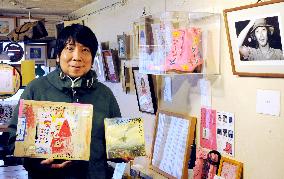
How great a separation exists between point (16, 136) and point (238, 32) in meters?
1.43

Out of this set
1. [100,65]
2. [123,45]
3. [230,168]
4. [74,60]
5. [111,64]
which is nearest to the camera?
[74,60]

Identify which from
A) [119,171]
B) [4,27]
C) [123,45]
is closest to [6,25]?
[4,27]

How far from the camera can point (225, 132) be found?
2.58m

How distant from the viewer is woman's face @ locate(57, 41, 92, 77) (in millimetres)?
2273

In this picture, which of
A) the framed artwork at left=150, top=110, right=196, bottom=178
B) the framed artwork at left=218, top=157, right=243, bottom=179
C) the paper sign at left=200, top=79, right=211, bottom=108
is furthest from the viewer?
the framed artwork at left=150, top=110, right=196, bottom=178

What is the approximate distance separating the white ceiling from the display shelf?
2412 mm

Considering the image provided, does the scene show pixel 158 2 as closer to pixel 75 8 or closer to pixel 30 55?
pixel 75 8

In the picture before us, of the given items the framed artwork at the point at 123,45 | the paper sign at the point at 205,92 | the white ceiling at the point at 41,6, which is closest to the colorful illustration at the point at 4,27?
the white ceiling at the point at 41,6

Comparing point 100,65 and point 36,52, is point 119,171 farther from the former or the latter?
point 36,52

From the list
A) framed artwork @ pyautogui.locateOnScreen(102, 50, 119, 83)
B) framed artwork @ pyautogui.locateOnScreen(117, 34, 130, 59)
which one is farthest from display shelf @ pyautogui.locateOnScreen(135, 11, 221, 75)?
framed artwork @ pyautogui.locateOnScreen(102, 50, 119, 83)

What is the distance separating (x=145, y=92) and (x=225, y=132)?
3.96ft

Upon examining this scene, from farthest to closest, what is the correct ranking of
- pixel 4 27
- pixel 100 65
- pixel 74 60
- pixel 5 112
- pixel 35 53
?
1. pixel 35 53
2. pixel 4 27
3. pixel 5 112
4. pixel 100 65
5. pixel 74 60

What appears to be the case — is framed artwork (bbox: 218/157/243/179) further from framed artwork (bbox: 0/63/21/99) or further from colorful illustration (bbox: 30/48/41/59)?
colorful illustration (bbox: 30/48/41/59)

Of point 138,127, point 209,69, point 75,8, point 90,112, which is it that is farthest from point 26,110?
point 75,8
